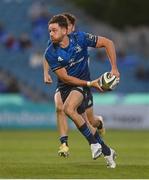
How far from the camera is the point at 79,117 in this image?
484 inches

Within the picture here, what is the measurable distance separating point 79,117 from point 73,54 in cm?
99

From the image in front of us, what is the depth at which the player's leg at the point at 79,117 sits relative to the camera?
12.1 m

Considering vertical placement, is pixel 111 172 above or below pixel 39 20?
below

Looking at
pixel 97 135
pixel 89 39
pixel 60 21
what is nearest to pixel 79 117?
pixel 97 135

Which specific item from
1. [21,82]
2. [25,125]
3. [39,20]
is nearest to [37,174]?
[25,125]

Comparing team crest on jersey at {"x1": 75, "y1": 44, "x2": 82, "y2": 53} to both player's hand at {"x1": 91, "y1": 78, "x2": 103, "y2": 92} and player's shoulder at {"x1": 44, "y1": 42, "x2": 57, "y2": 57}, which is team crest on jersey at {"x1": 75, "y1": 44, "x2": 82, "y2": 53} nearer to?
player's shoulder at {"x1": 44, "y1": 42, "x2": 57, "y2": 57}

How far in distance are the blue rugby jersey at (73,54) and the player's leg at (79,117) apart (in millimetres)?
389

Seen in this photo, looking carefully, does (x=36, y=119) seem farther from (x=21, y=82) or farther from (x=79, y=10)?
(x=79, y=10)

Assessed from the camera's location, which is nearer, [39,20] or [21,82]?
[21,82]

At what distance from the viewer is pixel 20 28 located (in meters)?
40.3

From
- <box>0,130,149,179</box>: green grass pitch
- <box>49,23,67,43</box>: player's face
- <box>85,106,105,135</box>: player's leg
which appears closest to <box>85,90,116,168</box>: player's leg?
<box>85,106,105,135</box>: player's leg

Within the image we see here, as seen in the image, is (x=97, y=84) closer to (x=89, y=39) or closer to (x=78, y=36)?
(x=89, y=39)

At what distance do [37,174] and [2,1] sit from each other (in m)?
31.4

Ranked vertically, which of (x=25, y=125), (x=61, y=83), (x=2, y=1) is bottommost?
(x=25, y=125)
